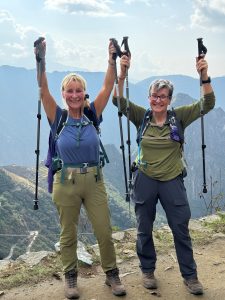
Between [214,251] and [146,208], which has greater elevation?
[146,208]

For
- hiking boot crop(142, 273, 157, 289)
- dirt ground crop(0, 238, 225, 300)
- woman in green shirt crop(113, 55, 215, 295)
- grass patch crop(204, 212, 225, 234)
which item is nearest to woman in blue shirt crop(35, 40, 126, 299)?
dirt ground crop(0, 238, 225, 300)

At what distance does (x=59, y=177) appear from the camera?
18.5 feet

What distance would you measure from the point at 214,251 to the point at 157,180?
3.31m

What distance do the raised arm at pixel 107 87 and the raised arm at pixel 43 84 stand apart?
65 cm

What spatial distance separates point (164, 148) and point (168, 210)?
0.91 meters

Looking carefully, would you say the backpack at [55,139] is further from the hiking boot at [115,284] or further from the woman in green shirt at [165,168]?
the hiking boot at [115,284]

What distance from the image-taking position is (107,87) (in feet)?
19.2

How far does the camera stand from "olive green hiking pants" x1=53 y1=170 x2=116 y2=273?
5590mm

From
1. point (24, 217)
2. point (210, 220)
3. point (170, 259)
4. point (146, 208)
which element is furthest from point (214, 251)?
point (24, 217)

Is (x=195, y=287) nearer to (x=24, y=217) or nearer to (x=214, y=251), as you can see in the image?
(x=214, y=251)

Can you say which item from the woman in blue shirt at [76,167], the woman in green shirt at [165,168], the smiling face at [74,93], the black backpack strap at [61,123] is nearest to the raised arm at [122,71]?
the woman in green shirt at [165,168]

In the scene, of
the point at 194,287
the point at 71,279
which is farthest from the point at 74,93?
the point at 194,287

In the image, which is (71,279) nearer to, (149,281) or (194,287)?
(149,281)

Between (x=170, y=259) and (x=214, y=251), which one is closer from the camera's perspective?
(x=170, y=259)
